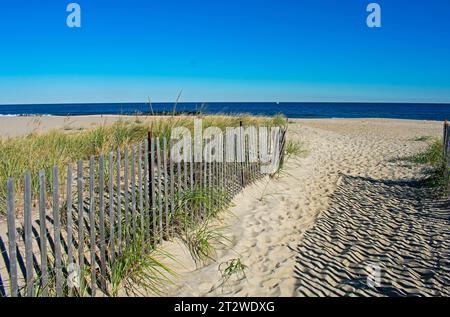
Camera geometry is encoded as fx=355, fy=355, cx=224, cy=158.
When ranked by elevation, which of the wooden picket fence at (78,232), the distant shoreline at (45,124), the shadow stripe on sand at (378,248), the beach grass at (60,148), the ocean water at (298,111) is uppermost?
the ocean water at (298,111)

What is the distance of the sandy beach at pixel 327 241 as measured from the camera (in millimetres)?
3453

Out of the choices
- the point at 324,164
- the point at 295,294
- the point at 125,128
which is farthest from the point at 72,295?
the point at 324,164

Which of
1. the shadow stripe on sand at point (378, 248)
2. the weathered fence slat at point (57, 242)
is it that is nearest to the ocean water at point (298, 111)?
Answer: the shadow stripe on sand at point (378, 248)

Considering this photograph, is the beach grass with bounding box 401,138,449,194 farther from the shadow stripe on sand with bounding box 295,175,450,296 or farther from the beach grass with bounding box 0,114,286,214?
the beach grass with bounding box 0,114,286,214

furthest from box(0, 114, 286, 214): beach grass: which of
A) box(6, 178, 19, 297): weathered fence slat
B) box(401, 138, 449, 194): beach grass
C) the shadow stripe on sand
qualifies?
box(401, 138, 449, 194): beach grass

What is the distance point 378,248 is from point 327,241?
2.00 ft

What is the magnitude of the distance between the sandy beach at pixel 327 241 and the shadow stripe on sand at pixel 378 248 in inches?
0.4

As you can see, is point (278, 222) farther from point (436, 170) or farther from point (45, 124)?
point (45, 124)

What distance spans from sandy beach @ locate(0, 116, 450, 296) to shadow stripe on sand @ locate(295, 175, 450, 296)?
0.03 feet

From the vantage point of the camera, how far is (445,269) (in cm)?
375

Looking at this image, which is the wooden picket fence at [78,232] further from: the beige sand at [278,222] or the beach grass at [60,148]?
the beige sand at [278,222]

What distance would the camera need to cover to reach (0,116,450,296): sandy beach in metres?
3.45

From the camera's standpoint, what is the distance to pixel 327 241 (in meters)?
4.61
